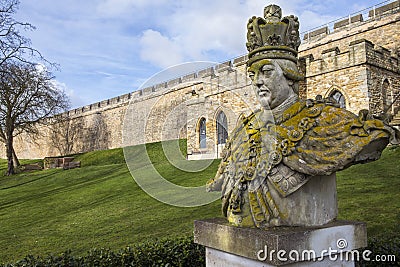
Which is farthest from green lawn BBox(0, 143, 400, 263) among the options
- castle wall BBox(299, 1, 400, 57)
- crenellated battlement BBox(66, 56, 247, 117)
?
crenellated battlement BBox(66, 56, 247, 117)

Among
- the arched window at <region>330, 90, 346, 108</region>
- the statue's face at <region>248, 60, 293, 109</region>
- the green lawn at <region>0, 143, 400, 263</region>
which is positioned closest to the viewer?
the statue's face at <region>248, 60, 293, 109</region>

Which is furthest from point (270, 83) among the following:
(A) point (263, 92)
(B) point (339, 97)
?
(B) point (339, 97)

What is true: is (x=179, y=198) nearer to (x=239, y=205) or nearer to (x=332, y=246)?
(x=239, y=205)

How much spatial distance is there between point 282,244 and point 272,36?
145 centimetres

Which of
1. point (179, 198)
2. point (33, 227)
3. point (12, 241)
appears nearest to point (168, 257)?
point (179, 198)

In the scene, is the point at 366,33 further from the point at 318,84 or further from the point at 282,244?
the point at 282,244

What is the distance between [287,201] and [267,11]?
4.74 feet

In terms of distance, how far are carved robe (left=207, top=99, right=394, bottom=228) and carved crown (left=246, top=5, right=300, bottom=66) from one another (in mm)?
403

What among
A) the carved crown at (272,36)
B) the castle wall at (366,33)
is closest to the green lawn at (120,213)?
the carved crown at (272,36)

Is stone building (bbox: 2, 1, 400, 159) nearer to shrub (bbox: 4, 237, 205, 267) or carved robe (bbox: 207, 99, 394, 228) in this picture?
shrub (bbox: 4, 237, 205, 267)

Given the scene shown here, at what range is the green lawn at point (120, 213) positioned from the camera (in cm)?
680

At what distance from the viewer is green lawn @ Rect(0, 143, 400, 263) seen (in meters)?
6.80
